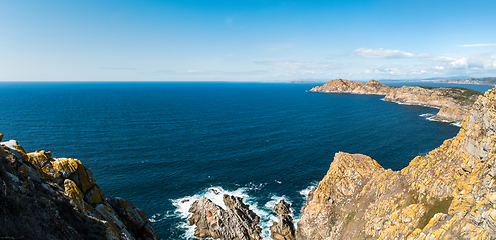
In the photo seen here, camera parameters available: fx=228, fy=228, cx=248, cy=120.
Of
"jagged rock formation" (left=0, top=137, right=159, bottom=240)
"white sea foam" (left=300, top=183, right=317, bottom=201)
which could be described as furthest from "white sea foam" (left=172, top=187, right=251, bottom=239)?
"jagged rock formation" (left=0, top=137, right=159, bottom=240)

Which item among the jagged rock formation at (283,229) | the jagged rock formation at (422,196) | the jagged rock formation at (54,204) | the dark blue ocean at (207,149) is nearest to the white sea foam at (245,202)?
the dark blue ocean at (207,149)

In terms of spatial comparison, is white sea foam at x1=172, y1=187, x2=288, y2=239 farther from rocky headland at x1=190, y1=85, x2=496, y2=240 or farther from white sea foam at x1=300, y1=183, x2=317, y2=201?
white sea foam at x1=300, y1=183, x2=317, y2=201

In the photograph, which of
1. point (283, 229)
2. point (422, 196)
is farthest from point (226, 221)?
point (422, 196)

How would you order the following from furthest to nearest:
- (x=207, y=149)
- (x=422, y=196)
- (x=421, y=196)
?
(x=207, y=149) < (x=421, y=196) < (x=422, y=196)

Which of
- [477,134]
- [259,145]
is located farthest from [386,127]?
[477,134]

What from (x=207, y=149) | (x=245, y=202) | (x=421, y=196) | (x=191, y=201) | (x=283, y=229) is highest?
(x=421, y=196)

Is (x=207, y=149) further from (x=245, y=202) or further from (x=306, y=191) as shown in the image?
(x=306, y=191)

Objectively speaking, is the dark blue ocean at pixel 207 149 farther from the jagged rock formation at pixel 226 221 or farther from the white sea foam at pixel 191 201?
the jagged rock formation at pixel 226 221

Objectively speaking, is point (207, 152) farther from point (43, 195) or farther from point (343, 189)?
point (43, 195)
